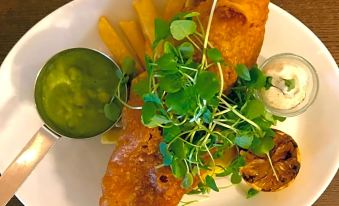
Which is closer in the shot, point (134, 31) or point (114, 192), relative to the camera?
point (114, 192)

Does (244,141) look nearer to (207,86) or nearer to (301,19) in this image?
(207,86)

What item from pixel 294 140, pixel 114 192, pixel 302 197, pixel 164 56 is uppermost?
pixel 164 56

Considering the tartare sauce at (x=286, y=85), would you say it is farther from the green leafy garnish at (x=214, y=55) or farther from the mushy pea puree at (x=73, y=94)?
the mushy pea puree at (x=73, y=94)

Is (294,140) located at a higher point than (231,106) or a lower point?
lower

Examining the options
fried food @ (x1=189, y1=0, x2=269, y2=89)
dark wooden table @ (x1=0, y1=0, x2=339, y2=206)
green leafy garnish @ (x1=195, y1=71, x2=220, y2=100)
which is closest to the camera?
green leafy garnish @ (x1=195, y1=71, x2=220, y2=100)

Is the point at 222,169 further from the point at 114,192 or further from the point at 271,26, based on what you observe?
the point at 271,26

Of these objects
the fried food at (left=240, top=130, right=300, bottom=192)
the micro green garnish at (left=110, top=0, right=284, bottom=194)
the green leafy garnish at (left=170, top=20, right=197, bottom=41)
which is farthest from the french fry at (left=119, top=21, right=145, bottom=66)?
the fried food at (left=240, top=130, right=300, bottom=192)

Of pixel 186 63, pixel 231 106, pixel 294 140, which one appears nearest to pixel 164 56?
pixel 186 63

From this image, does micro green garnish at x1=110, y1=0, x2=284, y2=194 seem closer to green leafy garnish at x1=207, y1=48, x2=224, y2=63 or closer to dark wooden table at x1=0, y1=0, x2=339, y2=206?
green leafy garnish at x1=207, y1=48, x2=224, y2=63
